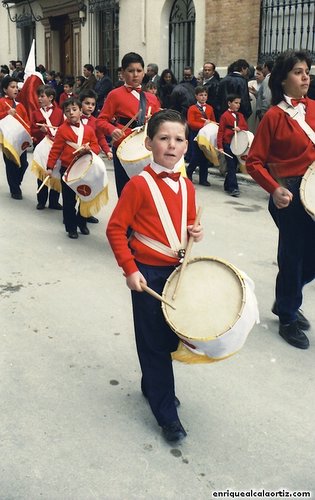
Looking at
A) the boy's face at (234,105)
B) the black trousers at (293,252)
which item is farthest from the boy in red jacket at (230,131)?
the black trousers at (293,252)

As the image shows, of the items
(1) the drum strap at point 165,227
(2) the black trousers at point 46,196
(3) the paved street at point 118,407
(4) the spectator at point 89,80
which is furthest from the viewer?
(4) the spectator at point 89,80

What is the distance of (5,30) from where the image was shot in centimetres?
2561

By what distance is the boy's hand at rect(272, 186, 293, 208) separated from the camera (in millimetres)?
3668

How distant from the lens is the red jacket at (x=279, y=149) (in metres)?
3.71

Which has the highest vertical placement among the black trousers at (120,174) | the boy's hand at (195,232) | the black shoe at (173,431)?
the boy's hand at (195,232)

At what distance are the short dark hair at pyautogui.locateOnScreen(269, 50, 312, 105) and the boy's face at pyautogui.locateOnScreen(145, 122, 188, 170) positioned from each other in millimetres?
1341

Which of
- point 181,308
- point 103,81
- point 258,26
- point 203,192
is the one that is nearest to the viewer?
point 181,308

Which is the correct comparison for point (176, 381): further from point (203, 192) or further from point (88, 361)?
point (203, 192)

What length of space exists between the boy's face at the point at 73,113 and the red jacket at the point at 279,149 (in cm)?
295

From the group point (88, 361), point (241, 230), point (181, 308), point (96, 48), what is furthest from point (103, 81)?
point (181, 308)

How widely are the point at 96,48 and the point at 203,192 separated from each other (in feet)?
39.1

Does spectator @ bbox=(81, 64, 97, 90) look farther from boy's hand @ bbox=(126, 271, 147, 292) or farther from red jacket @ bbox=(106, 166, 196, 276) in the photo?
boy's hand @ bbox=(126, 271, 147, 292)

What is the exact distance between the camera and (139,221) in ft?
8.98

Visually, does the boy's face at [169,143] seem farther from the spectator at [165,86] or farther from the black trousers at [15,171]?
the spectator at [165,86]
